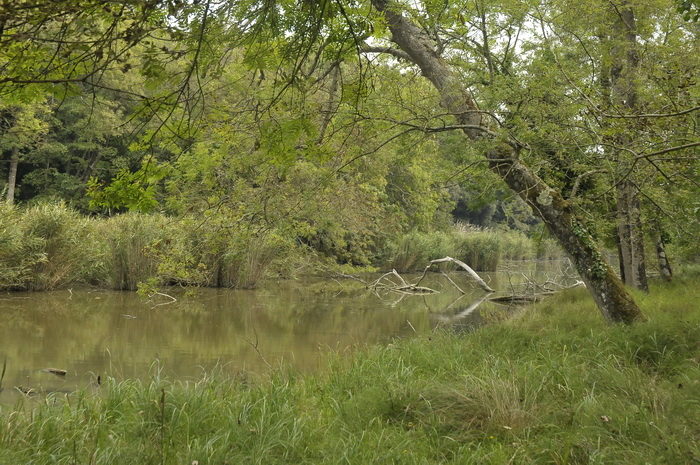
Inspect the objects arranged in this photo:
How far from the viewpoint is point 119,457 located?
9.53 ft

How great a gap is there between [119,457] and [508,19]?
Result: 26.5ft

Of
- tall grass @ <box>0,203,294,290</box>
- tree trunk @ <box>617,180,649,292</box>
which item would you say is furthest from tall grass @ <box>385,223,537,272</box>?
tree trunk @ <box>617,180,649,292</box>

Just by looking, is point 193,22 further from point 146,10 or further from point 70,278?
Answer: point 70,278

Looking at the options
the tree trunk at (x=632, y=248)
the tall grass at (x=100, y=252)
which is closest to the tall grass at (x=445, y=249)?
the tall grass at (x=100, y=252)

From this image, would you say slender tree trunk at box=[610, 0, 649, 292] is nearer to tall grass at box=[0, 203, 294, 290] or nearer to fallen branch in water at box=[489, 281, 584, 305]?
fallen branch in water at box=[489, 281, 584, 305]

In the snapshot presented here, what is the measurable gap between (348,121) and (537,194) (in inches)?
93.1

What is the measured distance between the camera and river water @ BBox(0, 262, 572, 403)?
6.62 meters

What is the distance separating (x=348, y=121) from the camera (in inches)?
244

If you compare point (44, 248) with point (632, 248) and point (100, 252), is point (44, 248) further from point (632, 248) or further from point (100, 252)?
point (632, 248)

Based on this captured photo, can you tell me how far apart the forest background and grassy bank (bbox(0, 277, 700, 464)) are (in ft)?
4.38

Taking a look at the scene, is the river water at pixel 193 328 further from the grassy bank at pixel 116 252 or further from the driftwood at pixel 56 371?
the grassy bank at pixel 116 252

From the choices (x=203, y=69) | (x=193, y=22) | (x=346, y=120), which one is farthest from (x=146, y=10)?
(x=346, y=120)

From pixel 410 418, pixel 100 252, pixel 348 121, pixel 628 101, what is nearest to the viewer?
pixel 410 418

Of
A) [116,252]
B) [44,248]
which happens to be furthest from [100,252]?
[44,248]
